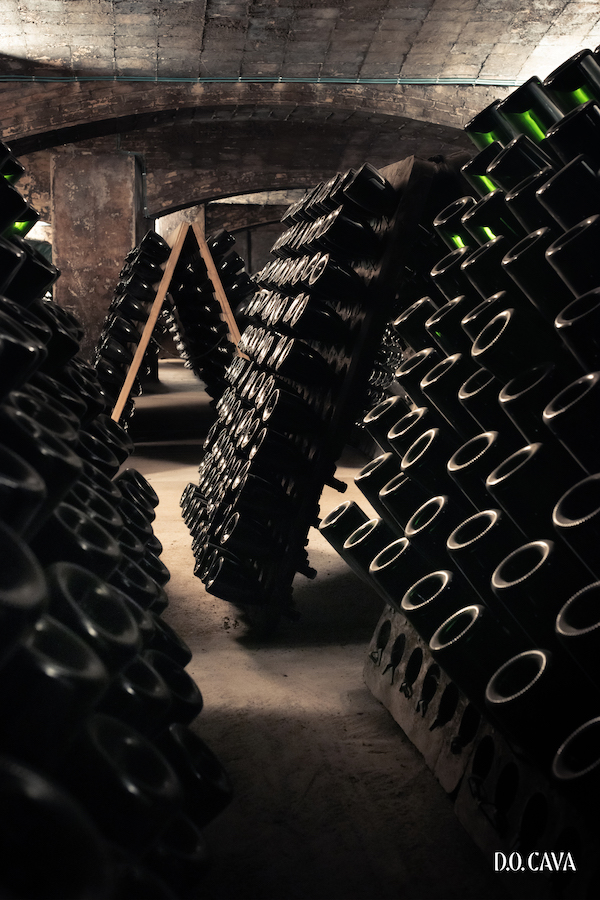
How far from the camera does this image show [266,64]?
8117 millimetres

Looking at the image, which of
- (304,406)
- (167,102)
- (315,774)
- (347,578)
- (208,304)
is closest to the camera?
(315,774)

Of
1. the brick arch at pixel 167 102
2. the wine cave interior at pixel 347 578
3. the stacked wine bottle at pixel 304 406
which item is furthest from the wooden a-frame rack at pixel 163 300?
the brick arch at pixel 167 102

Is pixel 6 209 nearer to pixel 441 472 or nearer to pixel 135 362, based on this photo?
pixel 441 472

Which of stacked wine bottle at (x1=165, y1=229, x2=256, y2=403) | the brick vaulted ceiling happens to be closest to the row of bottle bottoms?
stacked wine bottle at (x1=165, y1=229, x2=256, y2=403)

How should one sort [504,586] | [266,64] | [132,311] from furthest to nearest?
[266,64] → [132,311] → [504,586]

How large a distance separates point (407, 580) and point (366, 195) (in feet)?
4.66

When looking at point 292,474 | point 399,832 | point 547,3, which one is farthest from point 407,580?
point 547,3

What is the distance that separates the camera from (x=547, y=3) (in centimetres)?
698

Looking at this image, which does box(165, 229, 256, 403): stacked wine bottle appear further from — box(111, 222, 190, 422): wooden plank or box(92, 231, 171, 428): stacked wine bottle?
box(111, 222, 190, 422): wooden plank

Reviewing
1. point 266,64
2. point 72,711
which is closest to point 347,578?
point 72,711

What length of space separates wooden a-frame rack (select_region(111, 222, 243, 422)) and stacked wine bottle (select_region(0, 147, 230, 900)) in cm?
376

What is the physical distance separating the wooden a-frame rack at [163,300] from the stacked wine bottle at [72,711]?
3758 mm

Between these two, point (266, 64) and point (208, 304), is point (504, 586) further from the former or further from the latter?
point (266, 64)

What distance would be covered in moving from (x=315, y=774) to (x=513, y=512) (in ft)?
2.72
